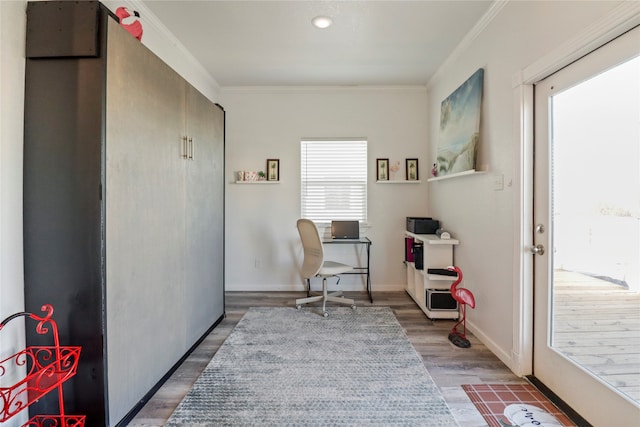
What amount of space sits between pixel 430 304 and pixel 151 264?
2474 mm

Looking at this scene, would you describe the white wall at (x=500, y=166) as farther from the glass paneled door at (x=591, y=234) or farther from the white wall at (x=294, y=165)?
the white wall at (x=294, y=165)

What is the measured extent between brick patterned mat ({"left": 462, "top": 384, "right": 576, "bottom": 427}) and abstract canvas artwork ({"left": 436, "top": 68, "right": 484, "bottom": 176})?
1.64 meters

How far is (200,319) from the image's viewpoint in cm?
232

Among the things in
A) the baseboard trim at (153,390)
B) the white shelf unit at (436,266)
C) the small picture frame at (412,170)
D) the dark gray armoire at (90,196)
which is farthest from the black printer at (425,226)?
the dark gray armoire at (90,196)

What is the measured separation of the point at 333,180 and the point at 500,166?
6.67ft

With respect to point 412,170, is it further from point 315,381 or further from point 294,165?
point 315,381

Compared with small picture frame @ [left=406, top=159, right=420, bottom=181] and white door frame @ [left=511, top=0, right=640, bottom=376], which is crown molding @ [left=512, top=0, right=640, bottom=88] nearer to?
white door frame @ [left=511, top=0, right=640, bottom=376]

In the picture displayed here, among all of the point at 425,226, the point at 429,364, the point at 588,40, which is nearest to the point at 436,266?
the point at 425,226

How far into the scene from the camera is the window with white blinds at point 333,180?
3754mm

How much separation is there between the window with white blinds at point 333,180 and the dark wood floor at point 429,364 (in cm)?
124

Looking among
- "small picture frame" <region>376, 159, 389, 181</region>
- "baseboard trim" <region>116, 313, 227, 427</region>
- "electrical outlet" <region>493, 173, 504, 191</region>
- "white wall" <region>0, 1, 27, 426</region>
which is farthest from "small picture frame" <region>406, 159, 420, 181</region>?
"white wall" <region>0, 1, 27, 426</region>

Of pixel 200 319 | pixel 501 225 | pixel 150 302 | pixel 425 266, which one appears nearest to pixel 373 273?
pixel 425 266

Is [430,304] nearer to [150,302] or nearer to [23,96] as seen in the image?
[150,302]

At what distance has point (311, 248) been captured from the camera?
122 inches
